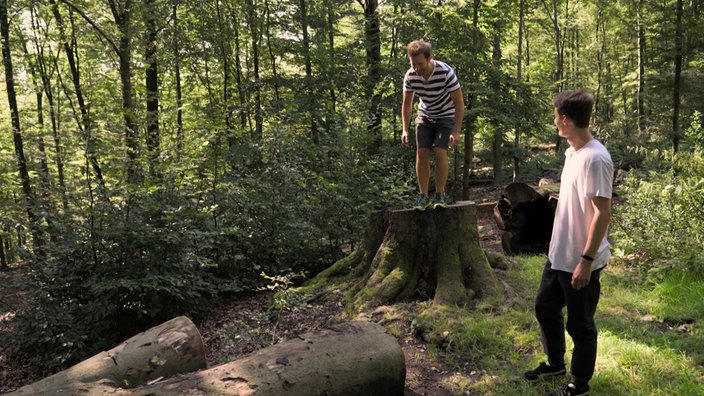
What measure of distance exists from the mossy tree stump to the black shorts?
31.2 inches

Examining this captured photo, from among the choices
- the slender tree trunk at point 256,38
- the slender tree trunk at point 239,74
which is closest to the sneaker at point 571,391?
the slender tree trunk at point 256,38

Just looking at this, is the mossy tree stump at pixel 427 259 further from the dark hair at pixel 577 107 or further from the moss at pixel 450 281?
the dark hair at pixel 577 107

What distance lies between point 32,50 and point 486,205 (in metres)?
20.8

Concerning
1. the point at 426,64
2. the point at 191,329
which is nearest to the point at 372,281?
the point at 191,329

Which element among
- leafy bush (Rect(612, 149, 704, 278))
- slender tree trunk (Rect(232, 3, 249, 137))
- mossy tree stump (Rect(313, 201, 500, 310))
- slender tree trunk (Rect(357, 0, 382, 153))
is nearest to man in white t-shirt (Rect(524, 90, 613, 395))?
mossy tree stump (Rect(313, 201, 500, 310))

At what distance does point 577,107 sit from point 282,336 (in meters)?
3.73

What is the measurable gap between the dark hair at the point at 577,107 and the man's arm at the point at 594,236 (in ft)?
1.64

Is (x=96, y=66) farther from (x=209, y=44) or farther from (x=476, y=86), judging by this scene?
(x=476, y=86)

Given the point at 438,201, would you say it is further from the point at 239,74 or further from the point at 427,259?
the point at 239,74

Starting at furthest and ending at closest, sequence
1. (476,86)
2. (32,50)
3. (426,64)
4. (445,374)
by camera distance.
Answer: (32,50) < (476,86) < (426,64) < (445,374)

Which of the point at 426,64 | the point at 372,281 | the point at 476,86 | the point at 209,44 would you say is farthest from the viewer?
the point at 209,44

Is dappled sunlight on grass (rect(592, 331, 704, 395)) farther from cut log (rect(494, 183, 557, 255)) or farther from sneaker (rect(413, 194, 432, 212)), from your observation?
cut log (rect(494, 183, 557, 255))

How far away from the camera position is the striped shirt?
197 inches

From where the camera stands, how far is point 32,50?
1961 centimetres
